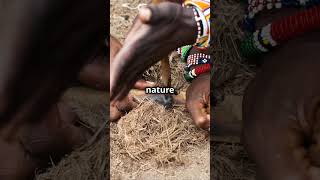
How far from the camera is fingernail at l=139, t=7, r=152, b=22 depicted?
3.81 ft

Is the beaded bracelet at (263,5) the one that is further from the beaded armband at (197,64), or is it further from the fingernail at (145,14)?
the fingernail at (145,14)

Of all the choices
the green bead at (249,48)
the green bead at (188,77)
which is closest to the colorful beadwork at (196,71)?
the green bead at (188,77)

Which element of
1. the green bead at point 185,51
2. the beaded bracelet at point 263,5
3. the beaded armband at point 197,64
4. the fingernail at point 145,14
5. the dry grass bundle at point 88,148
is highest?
the beaded bracelet at point 263,5

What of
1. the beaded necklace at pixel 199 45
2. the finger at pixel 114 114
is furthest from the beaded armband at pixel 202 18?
the finger at pixel 114 114

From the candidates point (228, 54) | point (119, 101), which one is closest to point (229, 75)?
point (228, 54)

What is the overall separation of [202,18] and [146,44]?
127 millimetres

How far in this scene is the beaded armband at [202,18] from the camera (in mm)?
1175

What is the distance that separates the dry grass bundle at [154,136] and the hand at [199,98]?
0.02 meters

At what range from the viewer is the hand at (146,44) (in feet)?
3.84

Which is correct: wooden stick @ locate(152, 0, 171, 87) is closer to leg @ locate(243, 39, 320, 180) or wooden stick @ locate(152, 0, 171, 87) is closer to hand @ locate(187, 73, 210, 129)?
hand @ locate(187, 73, 210, 129)

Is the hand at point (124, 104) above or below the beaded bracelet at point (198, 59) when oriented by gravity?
below

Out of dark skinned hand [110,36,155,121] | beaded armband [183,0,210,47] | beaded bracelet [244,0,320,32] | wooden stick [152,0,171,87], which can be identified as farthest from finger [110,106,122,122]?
beaded bracelet [244,0,320,32]

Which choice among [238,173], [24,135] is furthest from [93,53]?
[238,173]

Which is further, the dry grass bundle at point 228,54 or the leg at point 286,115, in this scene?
the dry grass bundle at point 228,54
